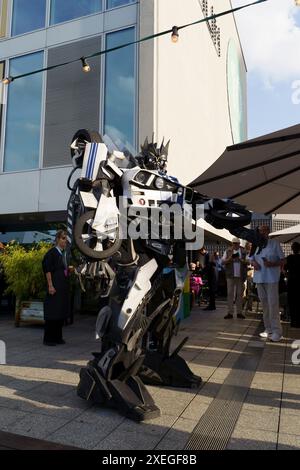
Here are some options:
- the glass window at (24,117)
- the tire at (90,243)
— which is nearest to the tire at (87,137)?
the tire at (90,243)

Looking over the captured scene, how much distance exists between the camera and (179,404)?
3998 mm

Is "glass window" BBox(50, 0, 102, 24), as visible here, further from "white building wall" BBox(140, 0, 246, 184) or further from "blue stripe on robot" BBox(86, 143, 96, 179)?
"blue stripe on robot" BBox(86, 143, 96, 179)

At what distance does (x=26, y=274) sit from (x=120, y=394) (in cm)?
544

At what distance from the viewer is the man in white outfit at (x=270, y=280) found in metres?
7.02

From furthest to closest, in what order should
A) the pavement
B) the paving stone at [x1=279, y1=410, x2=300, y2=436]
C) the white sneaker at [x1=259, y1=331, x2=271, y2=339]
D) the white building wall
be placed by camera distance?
the white building wall, the white sneaker at [x1=259, y1=331, x2=271, y2=339], the paving stone at [x1=279, y1=410, x2=300, y2=436], the pavement

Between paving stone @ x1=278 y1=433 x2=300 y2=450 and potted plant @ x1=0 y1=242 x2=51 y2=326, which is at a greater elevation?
potted plant @ x1=0 y1=242 x2=51 y2=326

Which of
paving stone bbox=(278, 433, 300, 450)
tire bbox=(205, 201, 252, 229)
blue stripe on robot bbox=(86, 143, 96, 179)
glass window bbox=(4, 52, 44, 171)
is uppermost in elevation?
glass window bbox=(4, 52, 44, 171)

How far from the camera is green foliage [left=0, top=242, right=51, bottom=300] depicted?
334 inches

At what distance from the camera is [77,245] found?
3555 mm

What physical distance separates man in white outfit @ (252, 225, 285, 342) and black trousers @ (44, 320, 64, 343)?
3.60 meters

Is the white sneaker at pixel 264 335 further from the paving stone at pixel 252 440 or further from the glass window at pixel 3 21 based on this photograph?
the glass window at pixel 3 21

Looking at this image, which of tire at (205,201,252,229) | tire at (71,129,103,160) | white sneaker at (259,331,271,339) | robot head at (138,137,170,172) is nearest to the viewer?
tire at (71,129,103,160)

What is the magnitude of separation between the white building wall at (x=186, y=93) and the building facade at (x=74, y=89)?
4 centimetres

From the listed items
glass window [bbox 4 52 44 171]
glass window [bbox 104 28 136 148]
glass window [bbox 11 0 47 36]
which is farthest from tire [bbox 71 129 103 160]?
glass window [bbox 11 0 47 36]
